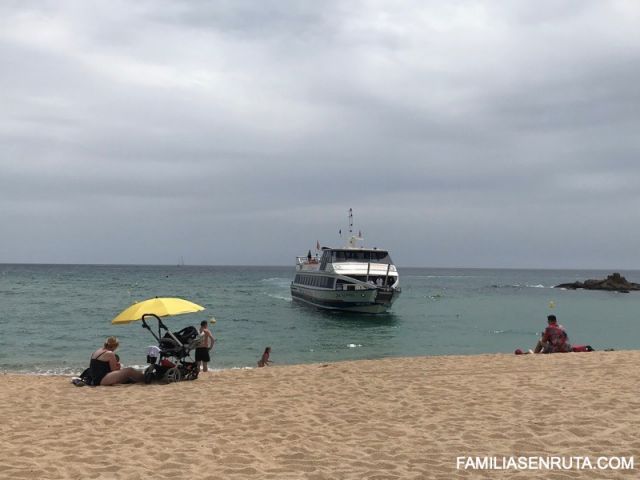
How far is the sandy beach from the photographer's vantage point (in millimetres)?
6617

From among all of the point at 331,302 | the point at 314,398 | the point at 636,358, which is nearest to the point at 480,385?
the point at 314,398

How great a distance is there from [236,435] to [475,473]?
3383 mm

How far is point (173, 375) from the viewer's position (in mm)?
12461

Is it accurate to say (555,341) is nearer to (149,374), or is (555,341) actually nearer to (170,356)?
(170,356)

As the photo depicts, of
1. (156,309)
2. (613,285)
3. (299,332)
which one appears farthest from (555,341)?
(613,285)

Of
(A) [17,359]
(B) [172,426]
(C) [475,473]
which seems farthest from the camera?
(A) [17,359]

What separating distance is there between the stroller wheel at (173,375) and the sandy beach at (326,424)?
0.35m

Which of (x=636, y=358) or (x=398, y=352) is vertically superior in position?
(x=636, y=358)

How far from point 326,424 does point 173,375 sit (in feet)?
17.0

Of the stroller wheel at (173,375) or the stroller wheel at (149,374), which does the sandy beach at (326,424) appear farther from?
the stroller wheel at (149,374)

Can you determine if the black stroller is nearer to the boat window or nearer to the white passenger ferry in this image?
the white passenger ferry

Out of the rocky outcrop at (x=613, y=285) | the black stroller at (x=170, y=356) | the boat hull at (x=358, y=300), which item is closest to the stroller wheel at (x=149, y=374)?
the black stroller at (x=170, y=356)

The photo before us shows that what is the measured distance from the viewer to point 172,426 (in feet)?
27.9

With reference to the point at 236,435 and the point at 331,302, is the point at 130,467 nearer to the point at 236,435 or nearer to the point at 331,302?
the point at 236,435
